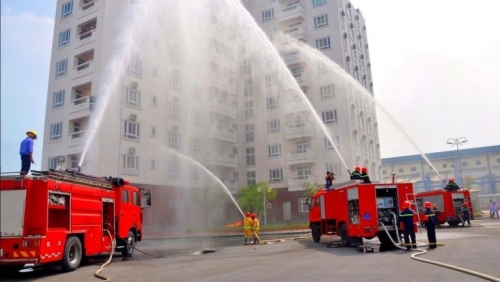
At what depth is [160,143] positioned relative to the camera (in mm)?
38562

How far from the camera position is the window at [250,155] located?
49.5 m

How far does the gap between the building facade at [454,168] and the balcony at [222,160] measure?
56.6 m

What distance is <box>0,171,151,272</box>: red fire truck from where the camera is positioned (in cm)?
964

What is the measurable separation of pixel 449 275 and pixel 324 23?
43287 mm

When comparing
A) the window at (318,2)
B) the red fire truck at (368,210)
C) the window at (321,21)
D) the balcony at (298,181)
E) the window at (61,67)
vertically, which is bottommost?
the red fire truck at (368,210)

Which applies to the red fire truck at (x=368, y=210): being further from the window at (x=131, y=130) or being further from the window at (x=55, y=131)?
the window at (x=55, y=131)

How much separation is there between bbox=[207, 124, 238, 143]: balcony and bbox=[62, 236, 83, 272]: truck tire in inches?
1245

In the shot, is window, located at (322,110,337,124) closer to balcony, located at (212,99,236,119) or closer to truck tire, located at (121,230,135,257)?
balcony, located at (212,99,236,119)

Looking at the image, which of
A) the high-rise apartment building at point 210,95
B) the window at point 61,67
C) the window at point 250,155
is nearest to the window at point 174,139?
the high-rise apartment building at point 210,95

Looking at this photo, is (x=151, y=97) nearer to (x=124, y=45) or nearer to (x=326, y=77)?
(x=124, y=45)

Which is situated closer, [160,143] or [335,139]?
[160,143]

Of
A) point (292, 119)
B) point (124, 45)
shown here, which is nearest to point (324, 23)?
point (292, 119)

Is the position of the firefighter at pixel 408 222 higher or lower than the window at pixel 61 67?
lower

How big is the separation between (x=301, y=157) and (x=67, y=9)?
29.8m
